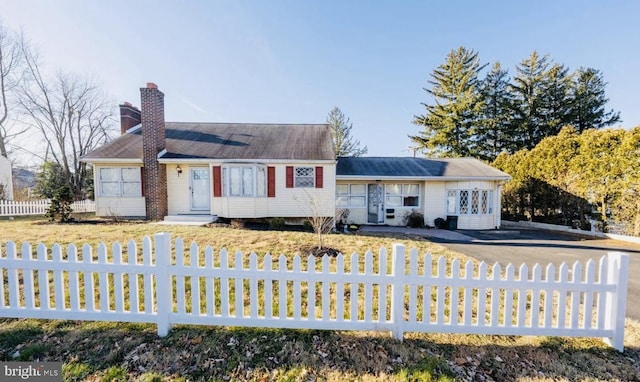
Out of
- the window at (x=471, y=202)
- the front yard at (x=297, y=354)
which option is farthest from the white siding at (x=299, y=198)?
the front yard at (x=297, y=354)

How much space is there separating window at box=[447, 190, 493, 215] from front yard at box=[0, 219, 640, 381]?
10.5m

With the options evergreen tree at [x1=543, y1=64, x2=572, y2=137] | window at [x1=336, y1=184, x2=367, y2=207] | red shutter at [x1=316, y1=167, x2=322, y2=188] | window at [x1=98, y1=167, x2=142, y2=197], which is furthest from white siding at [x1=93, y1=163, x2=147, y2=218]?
evergreen tree at [x1=543, y1=64, x2=572, y2=137]

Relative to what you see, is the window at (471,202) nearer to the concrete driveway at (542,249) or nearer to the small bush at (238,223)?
the concrete driveway at (542,249)

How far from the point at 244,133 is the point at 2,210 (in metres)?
12.7

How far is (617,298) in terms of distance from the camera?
2605mm

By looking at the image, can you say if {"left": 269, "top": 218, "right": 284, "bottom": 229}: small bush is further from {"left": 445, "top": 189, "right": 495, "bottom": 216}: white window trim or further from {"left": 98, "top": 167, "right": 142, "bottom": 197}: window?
{"left": 445, "top": 189, "right": 495, "bottom": 216}: white window trim

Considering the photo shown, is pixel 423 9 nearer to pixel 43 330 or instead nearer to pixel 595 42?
pixel 595 42

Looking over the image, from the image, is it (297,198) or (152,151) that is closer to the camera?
(152,151)

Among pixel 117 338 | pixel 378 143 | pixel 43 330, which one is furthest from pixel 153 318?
pixel 378 143

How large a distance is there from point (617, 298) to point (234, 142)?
13.1m

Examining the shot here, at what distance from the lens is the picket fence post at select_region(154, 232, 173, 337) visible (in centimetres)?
261

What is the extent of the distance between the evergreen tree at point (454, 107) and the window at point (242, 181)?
22369 millimetres

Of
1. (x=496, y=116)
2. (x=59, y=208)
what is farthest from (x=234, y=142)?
(x=496, y=116)

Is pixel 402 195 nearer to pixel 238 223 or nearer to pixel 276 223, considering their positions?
pixel 276 223
